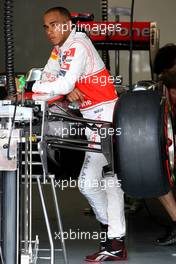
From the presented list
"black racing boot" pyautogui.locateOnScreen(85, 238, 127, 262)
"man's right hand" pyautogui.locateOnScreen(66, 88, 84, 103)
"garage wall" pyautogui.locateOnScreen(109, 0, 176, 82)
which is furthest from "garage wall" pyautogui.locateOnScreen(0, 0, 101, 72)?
"black racing boot" pyautogui.locateOnScreen(85, 238, 127, 262)

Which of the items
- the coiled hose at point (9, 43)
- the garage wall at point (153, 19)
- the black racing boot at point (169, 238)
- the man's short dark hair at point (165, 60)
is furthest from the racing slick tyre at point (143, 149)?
the garage wall at point (153, 19)

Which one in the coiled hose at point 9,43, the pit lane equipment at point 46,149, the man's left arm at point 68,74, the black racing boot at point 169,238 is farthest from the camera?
the black racing boot at point 169,238

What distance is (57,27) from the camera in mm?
4633

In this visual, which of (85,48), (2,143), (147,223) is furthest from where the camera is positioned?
(147,223)

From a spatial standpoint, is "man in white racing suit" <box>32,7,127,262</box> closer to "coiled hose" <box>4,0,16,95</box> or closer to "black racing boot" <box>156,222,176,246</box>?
"black racing boot" <box>156,222,176,246</box>

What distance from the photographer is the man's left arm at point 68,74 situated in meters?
4.24

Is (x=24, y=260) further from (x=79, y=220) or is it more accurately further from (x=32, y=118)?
(x=79, y=220)

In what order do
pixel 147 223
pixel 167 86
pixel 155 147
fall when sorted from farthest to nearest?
pixel 147 223 → pixel 167 86 → pixel 155 147

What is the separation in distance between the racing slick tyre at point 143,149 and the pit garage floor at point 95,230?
1.11m

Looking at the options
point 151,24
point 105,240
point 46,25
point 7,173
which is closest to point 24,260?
point 7,173

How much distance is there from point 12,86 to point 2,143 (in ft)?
2.18

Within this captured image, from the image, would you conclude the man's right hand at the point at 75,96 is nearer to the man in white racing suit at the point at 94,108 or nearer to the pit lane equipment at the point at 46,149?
the man in white racing suit at the point at 94,108

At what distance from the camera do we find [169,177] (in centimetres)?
365

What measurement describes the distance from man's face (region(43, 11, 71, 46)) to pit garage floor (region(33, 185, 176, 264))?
132cm
